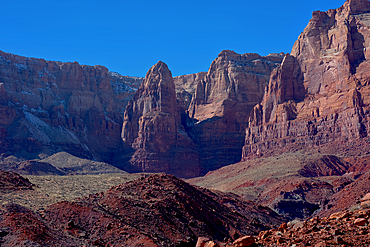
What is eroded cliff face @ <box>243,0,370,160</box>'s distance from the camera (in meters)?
150

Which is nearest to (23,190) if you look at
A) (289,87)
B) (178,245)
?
(178,245)

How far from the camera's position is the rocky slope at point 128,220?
37.6 meters

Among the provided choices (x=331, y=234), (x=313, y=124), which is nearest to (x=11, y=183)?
(x=331, y=234)

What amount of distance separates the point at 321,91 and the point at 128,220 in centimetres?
13646

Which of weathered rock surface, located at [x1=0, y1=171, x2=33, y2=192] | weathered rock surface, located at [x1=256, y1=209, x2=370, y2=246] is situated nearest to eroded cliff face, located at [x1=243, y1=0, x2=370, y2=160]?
weathered rock surface, located at [x1=0, y1=171, x2=33, y2=192]

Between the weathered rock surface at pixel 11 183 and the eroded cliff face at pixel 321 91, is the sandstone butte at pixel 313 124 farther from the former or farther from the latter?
the weathered rock surface at pixel 11 183

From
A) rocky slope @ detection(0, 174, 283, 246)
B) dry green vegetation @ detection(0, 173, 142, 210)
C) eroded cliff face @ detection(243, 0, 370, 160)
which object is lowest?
rocky slope @ detection(0, 174, 283, 246)

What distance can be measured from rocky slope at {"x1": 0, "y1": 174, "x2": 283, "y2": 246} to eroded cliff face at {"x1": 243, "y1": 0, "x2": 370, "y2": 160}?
9871cm

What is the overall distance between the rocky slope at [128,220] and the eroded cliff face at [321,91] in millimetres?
98708

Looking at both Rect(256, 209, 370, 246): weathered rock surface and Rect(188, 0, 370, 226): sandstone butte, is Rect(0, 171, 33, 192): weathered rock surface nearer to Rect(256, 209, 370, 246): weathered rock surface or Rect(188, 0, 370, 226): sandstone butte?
Rect(256, 209, 370, 246): weathered rock surface

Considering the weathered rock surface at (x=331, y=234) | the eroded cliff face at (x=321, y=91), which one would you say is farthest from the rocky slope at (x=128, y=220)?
the eroded cliff face at (x=321, y=91)

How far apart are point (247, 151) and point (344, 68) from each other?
50078 millimetres

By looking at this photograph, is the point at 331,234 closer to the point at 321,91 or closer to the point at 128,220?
the point at 128,220

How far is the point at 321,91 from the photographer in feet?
553
